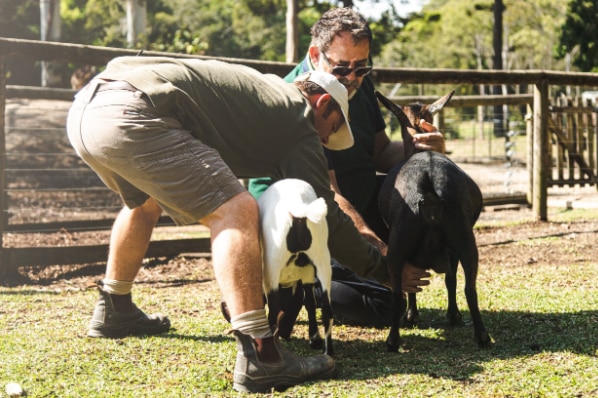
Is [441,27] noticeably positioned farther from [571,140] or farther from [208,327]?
[208,327]

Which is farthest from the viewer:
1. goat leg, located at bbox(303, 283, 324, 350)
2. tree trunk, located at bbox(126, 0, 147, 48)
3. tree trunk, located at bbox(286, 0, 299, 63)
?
tree trunk, located at bbox(126, 0, 147, 48)

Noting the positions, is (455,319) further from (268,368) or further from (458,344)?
(268,368)

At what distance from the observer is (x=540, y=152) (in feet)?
26.8

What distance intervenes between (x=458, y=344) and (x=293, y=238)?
3.64 feet

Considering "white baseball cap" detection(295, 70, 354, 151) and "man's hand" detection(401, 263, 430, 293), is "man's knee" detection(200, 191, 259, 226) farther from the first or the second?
"man's hand" detection(401, 263, 430, 293)

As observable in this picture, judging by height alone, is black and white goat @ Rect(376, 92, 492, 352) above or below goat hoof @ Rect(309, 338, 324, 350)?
above

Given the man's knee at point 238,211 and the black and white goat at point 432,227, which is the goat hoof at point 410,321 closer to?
the black and white goat at point 432,227

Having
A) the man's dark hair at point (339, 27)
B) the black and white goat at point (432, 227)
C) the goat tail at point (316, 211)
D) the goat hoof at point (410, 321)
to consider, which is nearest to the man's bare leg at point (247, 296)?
the goat tail at point (316, 211)

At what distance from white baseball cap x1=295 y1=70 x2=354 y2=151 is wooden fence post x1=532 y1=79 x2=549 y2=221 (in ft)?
16.4

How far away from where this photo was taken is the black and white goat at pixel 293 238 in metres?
3.12

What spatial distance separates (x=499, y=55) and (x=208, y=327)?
28.2m

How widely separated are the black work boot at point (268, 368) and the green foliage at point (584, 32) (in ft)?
74.7

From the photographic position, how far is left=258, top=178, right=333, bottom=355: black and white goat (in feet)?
10.2

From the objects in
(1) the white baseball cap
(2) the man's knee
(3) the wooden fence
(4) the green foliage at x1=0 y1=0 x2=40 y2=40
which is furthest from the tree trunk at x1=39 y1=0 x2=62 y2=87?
(2) the man's knee
